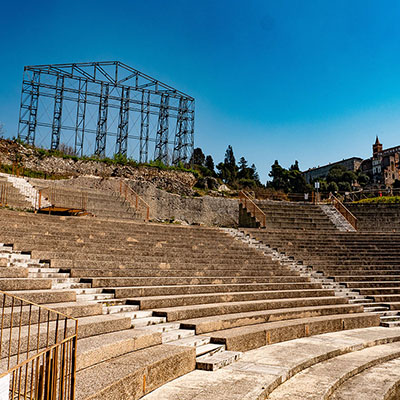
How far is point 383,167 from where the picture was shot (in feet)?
291

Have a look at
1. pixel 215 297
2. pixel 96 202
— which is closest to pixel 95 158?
pixel 96 202

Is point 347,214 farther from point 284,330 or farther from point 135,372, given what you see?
point 135,372

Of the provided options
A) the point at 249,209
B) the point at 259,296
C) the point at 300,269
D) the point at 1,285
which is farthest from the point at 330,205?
the point at 1,285

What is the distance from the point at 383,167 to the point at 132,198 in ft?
266

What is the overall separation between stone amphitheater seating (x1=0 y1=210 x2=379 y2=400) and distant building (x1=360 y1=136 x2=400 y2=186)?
7298 cm

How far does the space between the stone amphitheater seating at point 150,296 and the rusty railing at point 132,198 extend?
232 inches

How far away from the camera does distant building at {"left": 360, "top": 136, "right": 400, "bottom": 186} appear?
78.8m

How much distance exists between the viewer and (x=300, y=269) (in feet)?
41.8

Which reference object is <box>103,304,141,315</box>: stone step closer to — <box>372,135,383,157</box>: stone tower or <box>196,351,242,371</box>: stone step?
<box>196,351,242,371</box>: stone step

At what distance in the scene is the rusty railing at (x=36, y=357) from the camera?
8.89 feet

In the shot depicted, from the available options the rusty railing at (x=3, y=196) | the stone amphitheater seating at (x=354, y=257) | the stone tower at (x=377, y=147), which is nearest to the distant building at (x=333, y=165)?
the stone tower at (x=377, y=147)

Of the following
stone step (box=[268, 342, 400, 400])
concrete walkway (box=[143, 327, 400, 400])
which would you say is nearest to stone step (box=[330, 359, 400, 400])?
stone step (box=[268, 342, 400, 400])

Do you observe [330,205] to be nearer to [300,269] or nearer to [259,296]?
[300,269]

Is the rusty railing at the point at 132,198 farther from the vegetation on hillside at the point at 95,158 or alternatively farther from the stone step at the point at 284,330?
the stone step at the point at 284,330
